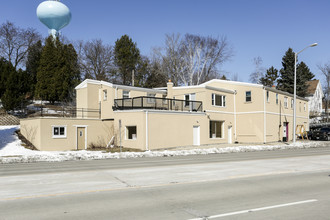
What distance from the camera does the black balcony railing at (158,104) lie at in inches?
1208

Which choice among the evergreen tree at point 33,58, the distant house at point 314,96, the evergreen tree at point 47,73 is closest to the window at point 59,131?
the evergreen tree at point 47,73

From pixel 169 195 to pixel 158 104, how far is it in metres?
24.6

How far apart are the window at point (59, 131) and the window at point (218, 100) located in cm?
1636

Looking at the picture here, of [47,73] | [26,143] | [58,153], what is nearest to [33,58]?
[47,73]

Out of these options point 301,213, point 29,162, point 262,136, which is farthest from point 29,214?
point 262,136

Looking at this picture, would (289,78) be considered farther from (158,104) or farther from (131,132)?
(131,132)

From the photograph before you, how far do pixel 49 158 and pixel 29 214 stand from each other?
13.9 m

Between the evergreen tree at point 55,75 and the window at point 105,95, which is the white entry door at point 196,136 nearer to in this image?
the window at point 105,95

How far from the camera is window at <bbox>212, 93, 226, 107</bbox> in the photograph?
35647 millimetres

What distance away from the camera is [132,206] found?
24.7ft

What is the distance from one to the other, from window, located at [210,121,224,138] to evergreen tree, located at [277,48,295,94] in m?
39.7

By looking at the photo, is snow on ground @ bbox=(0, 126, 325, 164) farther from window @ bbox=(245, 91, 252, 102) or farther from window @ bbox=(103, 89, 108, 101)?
window @ bbox=(103, 89, 108, 101)

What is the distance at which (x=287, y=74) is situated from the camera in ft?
235

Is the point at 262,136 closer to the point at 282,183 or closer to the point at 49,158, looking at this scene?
the point at 49,158
